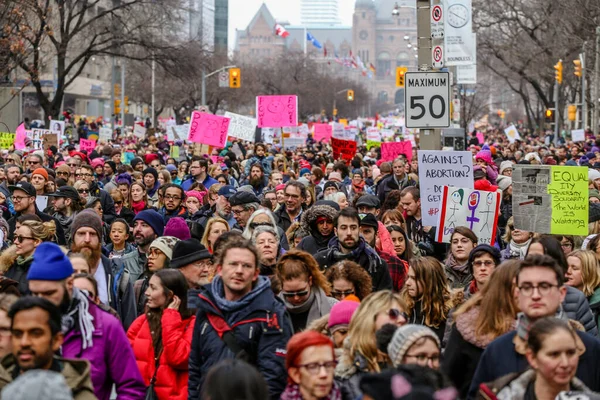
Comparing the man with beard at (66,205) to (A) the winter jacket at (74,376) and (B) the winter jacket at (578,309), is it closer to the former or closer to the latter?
(B) the winter jacket at (578,309)

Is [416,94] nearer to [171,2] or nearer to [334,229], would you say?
[334,229]

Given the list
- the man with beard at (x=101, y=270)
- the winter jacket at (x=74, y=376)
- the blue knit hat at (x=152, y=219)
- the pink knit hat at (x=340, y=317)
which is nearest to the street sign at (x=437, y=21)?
the blue knit hat at (x=152, y=219)

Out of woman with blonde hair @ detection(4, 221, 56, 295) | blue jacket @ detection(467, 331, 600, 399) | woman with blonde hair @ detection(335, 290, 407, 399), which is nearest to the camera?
blue jacket @ detection(467, 331, 600, 399)

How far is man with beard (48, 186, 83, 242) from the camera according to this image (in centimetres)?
1207

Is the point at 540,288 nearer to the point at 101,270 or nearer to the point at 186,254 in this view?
the point at 186,254

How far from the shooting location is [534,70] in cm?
4778

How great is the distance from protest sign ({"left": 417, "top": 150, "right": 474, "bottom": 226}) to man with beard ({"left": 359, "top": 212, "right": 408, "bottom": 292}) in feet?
6.58

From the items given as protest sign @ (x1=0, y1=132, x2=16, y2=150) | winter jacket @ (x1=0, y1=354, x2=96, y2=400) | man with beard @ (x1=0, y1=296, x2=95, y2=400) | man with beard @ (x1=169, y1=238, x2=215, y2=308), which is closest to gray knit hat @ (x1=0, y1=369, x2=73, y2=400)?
man with beard @ (x1=0, y1=296, x2=95, y2=400)

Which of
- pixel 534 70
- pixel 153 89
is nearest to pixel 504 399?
pixel 534 70

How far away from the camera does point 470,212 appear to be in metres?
10.8

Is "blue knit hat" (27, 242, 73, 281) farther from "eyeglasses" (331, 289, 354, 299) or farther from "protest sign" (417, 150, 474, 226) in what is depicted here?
"protest sign" (417, 150, 474, 226)

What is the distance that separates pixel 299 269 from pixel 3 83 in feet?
95.2

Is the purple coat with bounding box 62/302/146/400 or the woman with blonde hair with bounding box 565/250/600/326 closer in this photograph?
the purple coat with bounding box 62/302/146/400

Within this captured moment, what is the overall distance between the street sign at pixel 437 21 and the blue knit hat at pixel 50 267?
8.62 m
